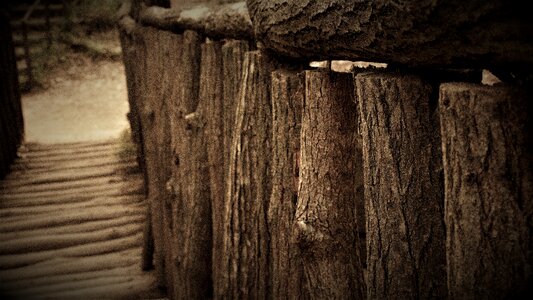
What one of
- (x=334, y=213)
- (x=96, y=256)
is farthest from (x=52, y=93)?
(x=334, y=213)

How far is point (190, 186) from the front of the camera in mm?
2873

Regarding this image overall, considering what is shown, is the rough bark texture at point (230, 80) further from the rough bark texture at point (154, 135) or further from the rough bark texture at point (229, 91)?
the rough bark texture at point (154, 135)

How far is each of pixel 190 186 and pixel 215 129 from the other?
489mm

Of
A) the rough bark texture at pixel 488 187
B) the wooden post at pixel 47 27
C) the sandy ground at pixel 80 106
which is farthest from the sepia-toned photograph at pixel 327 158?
the wooden post at pixel 47 27

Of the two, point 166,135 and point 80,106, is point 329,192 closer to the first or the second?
point 166,135

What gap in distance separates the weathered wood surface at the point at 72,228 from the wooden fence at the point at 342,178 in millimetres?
1548

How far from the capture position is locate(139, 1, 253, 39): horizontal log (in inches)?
90.1

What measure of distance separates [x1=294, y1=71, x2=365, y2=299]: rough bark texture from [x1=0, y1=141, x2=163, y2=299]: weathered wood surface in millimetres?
2600

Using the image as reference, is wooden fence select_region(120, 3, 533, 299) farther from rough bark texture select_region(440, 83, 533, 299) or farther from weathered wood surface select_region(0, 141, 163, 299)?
weathered wood surface select_region(0, 141, 163, 299)

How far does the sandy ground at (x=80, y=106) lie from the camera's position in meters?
8.05

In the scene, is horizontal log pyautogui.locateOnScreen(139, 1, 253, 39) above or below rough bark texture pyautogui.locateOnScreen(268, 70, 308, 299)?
above

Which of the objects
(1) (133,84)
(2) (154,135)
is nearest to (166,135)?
(2) (154,135)

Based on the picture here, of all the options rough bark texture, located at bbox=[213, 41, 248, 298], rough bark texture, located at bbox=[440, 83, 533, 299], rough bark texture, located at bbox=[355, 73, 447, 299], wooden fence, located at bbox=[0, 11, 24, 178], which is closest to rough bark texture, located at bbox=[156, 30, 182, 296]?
rough bark texture, located at bbox=[213, 41, 248, 298]

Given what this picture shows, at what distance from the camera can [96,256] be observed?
15.0 ft
